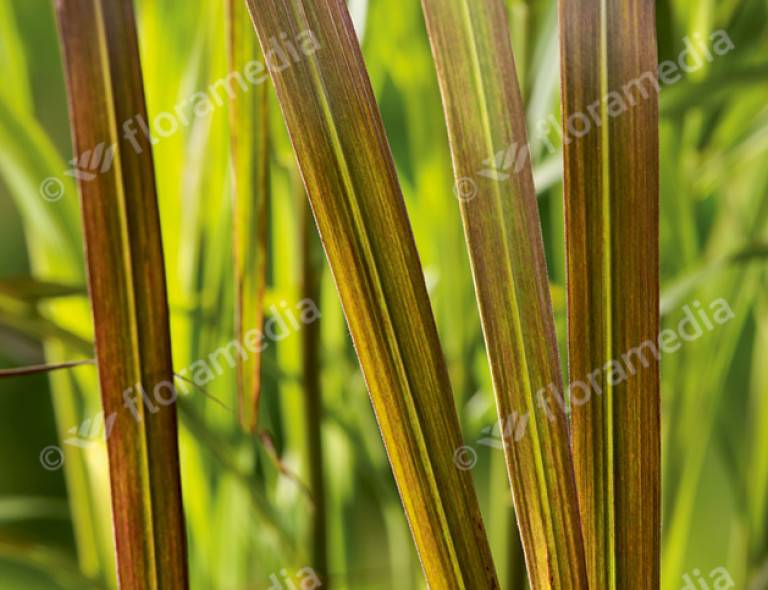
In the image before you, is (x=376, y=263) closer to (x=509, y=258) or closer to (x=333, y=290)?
(x=509, y=258)

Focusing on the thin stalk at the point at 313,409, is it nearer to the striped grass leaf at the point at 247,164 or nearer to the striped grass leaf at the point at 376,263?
the striped grass leaf at the point at 247,164

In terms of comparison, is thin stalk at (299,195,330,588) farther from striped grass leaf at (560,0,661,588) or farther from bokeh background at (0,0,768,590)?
striped grass leaf at (560,0,661,588)

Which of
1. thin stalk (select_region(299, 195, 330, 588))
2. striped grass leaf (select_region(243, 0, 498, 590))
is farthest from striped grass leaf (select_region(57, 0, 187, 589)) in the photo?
thin stalk (select_region(299, 195, 330, 588))

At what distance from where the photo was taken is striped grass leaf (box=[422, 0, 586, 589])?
193 millimetres

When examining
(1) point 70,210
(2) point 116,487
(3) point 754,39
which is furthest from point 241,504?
(3) point 754,39

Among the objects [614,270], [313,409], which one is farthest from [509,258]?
[313,409]

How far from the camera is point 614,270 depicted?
20 cm

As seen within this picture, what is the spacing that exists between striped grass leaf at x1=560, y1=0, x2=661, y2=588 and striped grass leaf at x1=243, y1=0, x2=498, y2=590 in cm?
4

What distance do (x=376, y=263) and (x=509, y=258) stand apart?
4 centimetres

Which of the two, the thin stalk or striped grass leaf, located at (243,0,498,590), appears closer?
striped grass leaf, located at (243,0,498,590)

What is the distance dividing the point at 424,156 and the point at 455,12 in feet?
0.97

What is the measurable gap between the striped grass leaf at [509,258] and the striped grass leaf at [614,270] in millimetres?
13

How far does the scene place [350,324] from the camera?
188 mm

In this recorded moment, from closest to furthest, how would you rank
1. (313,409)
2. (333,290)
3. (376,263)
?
(376,263)
(313,409)
(333,290)
